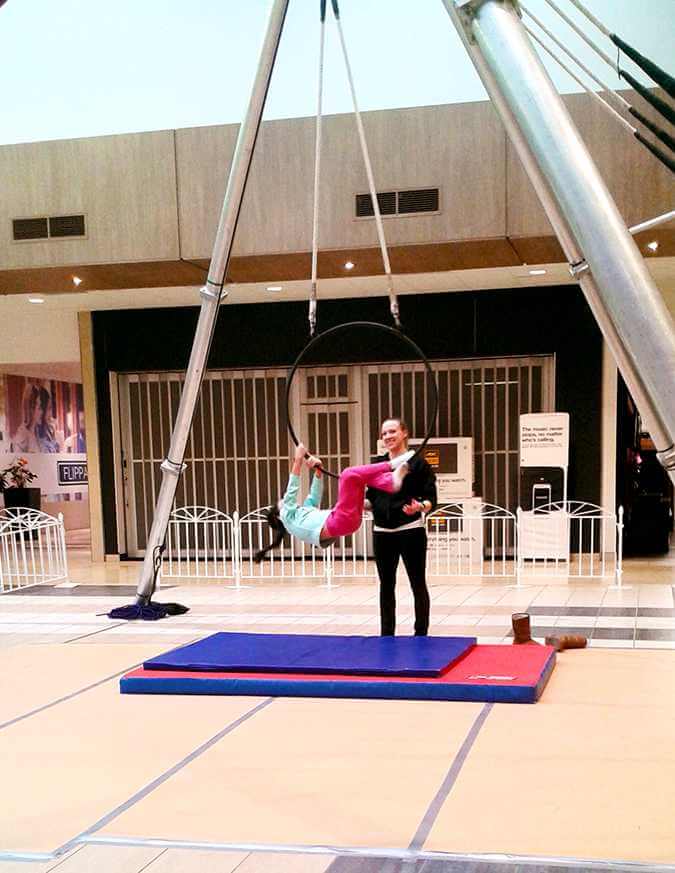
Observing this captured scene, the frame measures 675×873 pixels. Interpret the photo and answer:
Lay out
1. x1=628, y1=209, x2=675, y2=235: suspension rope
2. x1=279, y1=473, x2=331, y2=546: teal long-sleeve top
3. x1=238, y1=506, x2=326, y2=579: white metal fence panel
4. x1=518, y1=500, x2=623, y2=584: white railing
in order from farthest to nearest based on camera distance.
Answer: x1=238, y1=506, x2=326, y2=579: white metal fence panel < x1=518, y1=500, x2=623, y2=584: white railing < x1=279, y1=473, x2=331, y2=546: teal long-sleeve top < x1=628, y1=209, x2=675, y2=235: suspension rope

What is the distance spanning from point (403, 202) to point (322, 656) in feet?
13.2

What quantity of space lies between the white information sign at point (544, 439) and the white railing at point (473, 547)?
50 centimetres

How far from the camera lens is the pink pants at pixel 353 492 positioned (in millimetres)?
4555

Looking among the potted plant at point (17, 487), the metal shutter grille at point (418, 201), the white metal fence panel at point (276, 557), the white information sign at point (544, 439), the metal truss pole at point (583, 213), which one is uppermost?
the metal shutter grille at point (418, 201)

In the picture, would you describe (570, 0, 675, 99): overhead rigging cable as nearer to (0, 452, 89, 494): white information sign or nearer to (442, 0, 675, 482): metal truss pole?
(442, 0, 675, 482): metal truss pole

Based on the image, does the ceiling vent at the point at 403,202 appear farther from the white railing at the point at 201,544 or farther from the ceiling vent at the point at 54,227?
the white railing at the point at 201,544

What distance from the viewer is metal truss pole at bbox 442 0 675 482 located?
1.21 meters

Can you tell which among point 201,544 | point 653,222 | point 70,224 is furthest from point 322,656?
point 201,544

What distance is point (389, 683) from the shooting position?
3.46 m

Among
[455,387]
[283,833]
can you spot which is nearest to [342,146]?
[455,387]

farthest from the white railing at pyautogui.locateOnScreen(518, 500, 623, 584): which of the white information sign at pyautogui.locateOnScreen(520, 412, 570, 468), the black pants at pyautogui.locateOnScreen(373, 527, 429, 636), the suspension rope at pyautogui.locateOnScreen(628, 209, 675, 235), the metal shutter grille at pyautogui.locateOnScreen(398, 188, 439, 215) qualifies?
the suspension rope at pyautogui.locateOnScreen(628, 209, 675, 235)

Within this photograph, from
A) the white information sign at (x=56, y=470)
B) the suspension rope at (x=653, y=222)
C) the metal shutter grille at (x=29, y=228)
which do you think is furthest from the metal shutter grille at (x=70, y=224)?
the white information sign at (x=56, y=470)

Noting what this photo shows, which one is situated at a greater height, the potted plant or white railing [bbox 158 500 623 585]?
the potted plant

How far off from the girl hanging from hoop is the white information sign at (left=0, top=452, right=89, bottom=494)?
32.1 ft
